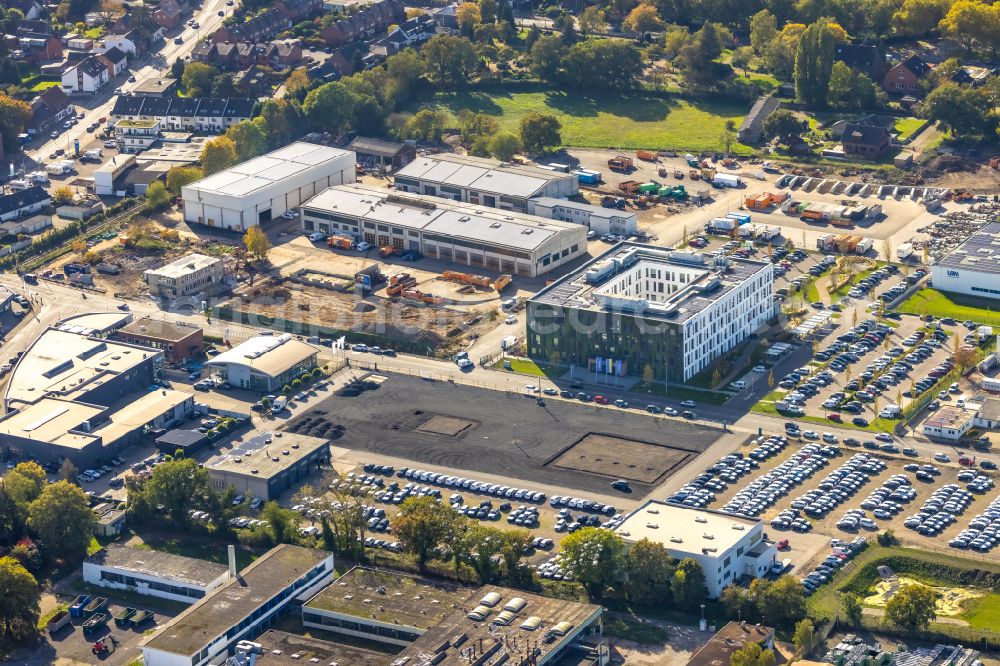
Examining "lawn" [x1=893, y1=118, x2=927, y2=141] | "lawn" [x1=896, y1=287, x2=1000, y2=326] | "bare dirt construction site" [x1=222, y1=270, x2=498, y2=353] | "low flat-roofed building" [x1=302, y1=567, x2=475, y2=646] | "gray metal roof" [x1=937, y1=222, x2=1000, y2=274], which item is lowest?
"lawn" [x1=896, y1=287, x2=1000, y2=326]

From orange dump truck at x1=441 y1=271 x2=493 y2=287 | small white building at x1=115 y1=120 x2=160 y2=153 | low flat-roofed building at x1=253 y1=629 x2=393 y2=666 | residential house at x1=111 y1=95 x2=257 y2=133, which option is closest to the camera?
low flat-roofed building at x1=253 y1=629 x2=393 y2=666

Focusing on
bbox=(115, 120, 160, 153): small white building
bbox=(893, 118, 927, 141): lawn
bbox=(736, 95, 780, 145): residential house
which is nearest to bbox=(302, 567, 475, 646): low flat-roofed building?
bbox=(736, 95, 780, 145): residential house

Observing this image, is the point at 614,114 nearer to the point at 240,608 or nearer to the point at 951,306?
the point at 951,306

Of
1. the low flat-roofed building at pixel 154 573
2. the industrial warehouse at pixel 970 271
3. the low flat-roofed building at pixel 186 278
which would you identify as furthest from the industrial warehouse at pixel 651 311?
the low flat-roofed building at pixel 154 573

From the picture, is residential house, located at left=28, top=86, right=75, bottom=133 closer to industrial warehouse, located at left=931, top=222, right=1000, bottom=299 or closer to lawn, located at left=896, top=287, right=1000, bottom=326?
lawn, located at left=896, top=287, right=1000, bottom=326

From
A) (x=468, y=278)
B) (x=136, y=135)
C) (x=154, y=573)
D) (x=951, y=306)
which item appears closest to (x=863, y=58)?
(x=951, y=306)

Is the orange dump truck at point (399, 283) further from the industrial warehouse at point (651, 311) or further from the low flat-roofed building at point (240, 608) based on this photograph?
the low flat-roofed building at point (240, 608)
